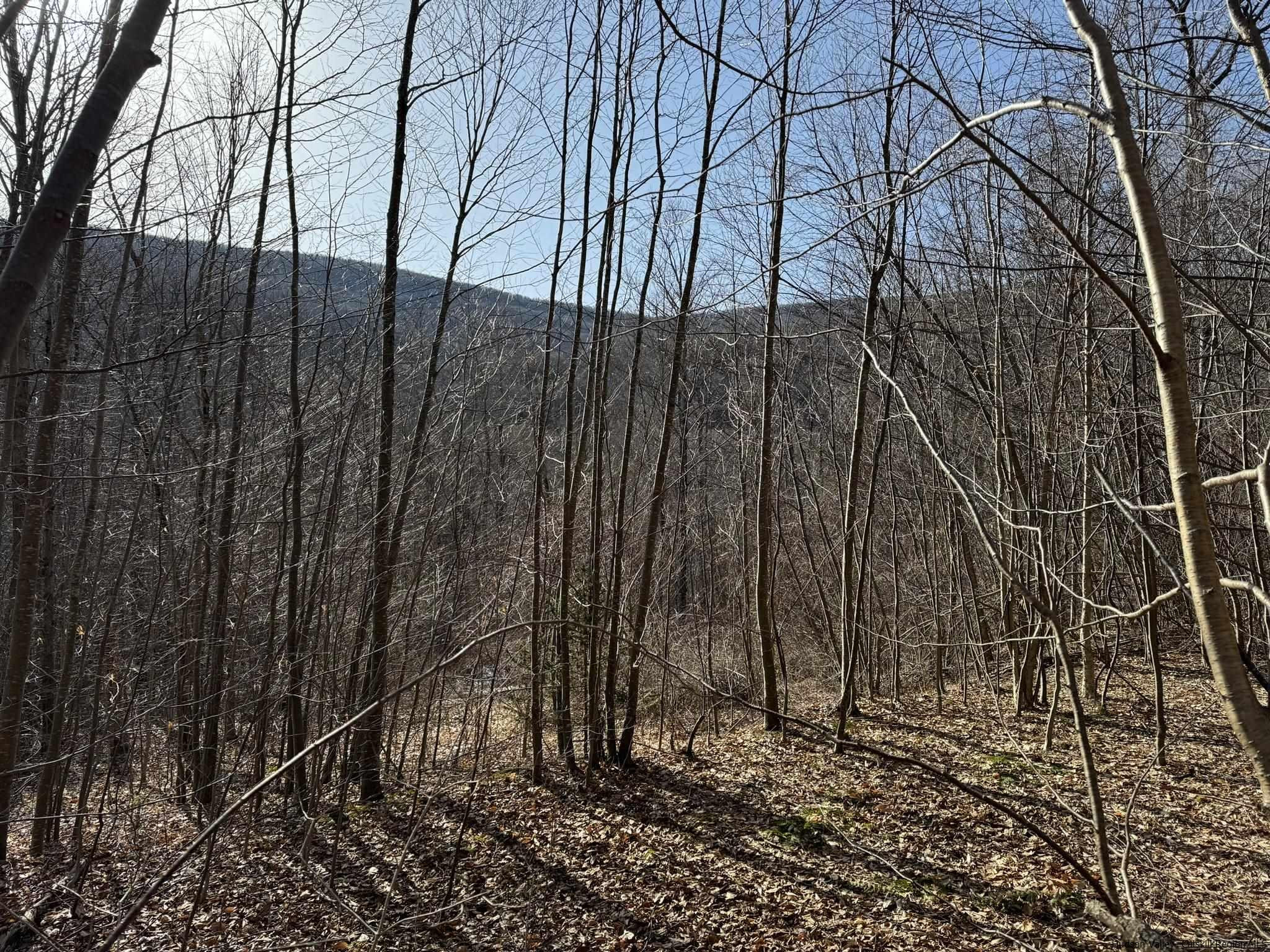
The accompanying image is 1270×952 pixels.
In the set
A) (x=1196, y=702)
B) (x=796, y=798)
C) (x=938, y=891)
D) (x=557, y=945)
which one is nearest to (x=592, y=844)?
(x=557, y=945)

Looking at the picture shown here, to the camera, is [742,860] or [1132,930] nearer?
[1132,930]

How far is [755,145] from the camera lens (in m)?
7.54

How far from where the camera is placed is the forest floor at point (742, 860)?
12.8 ft

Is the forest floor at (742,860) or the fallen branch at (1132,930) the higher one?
the fallen branch at (1132,930)

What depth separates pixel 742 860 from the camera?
4879 millimetres

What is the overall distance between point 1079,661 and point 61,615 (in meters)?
11.3

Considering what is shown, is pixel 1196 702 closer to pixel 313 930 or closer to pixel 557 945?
pixel 557 945

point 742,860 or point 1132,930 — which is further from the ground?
point 1132,930

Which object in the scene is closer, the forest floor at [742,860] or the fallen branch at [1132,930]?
the fallen branch at [1132,930]

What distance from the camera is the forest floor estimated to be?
3887 millimetres

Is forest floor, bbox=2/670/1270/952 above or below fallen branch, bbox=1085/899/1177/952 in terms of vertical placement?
below

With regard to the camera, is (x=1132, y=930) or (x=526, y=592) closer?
(x=1132, y=930)

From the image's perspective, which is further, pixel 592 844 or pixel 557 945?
pixel 592 844

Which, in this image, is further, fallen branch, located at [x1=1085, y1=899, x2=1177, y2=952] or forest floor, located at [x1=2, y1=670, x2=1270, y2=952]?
forest floor, located at [x1=2, y1=670, x2=1270, y2=952]
